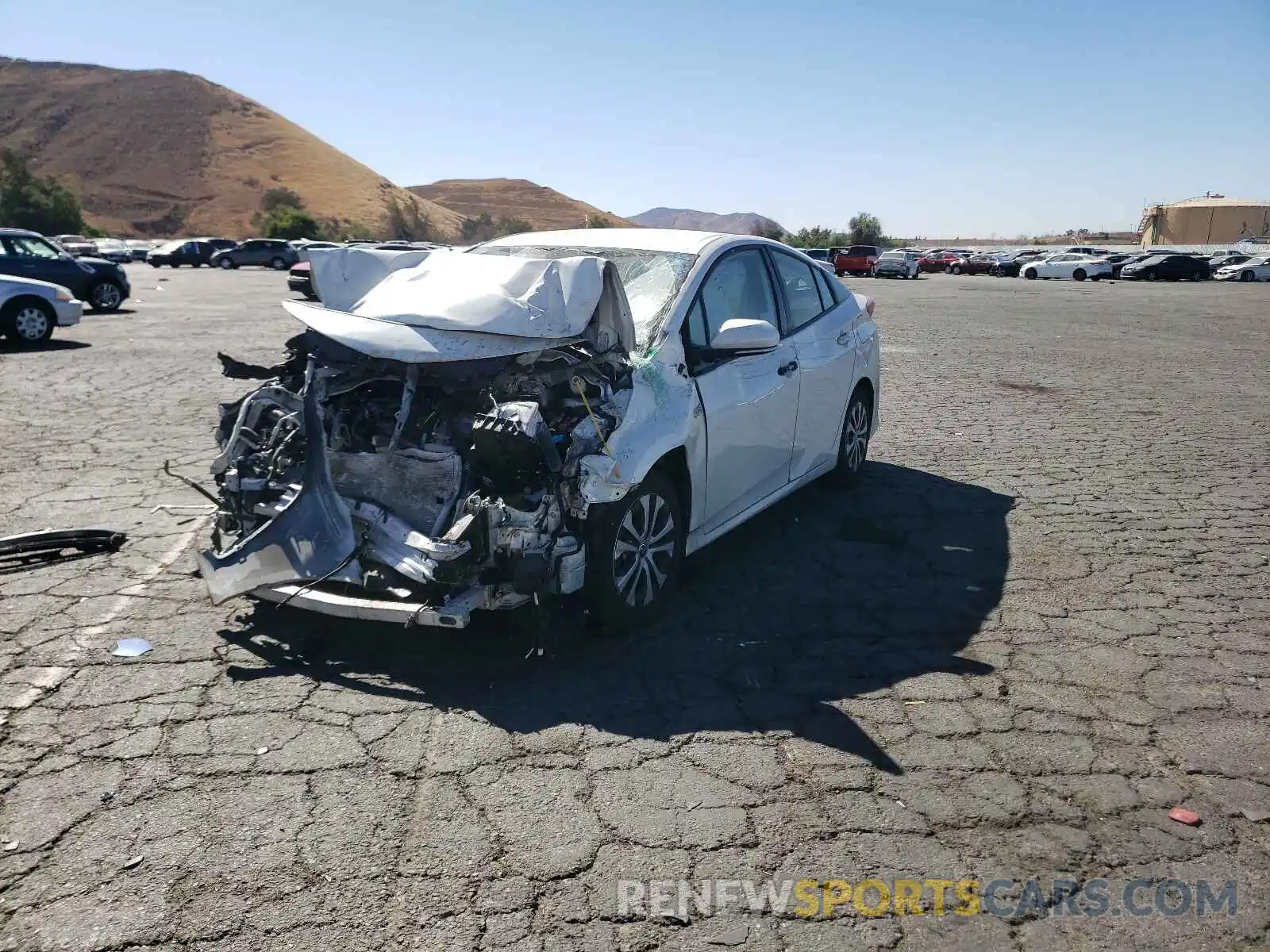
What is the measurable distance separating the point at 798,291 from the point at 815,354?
17.4 inches

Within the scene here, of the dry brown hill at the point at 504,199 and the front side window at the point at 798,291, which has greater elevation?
the dry brown hill at the point at 504,199

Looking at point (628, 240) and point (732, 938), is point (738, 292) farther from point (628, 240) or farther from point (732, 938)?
point (732, 938)

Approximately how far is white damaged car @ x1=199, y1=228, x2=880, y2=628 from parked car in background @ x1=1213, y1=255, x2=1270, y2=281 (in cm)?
5019

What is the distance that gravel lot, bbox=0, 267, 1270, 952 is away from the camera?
2.82 m

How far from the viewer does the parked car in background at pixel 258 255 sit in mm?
50969

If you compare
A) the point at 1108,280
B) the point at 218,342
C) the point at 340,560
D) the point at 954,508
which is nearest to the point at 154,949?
the point at 340,560

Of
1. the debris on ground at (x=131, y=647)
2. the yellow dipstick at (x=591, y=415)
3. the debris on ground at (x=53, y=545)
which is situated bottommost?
the debris on ground at (x=131, y=647)

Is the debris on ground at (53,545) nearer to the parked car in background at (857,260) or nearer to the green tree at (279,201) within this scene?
the parked car in background at (857,260)

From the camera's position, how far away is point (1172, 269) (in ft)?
157

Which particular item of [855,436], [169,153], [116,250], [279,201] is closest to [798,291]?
[855,436]

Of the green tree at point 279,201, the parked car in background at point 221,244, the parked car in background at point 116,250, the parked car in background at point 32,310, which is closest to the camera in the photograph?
the parked car in background at point 32,310

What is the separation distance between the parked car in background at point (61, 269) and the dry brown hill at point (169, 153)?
68.9 m

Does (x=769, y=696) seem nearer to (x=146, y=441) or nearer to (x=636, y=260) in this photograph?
(x=636, y=260)

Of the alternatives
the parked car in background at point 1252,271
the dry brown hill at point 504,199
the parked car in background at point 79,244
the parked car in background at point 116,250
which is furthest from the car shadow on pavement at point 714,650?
the dry brown hill at point 504,199
